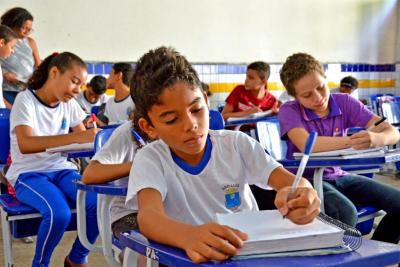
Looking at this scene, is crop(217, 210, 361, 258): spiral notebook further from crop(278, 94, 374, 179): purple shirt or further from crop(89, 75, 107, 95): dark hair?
crop(89, 75, 107, 95): dark hair

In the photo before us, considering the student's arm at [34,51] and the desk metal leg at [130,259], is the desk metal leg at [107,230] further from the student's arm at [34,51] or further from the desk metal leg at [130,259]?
the student's arm at [34,51]

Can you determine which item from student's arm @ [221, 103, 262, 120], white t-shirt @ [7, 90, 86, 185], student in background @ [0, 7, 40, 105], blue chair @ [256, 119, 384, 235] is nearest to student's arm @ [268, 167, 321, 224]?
blue chair @ [256, 119, 384, 235]

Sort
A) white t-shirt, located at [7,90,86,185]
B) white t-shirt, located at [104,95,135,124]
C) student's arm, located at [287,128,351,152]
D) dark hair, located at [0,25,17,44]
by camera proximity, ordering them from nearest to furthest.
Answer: student's arm, located at [287,128,351,152] → white t-shirt, located at [7,90,86,185] → dark hair, located at [0,25,17,44] → white t-shirt, located at [104,95,135,124]

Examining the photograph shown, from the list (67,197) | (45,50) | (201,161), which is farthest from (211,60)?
(201,161)

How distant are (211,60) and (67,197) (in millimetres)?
4384

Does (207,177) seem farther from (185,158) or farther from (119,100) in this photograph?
(119,100)

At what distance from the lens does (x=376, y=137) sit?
2258 mm

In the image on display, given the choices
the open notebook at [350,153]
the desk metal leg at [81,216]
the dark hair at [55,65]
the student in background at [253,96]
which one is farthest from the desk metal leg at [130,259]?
the student in background at [253,96]

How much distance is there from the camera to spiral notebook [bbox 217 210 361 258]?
3.16ft

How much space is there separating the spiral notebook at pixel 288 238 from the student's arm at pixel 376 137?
119cm

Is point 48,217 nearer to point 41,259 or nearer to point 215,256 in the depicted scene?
point 41,259

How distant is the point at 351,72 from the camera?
7.89m

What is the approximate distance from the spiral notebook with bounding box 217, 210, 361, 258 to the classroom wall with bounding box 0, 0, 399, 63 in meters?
4.90

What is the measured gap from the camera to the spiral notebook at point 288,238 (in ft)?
3.16
